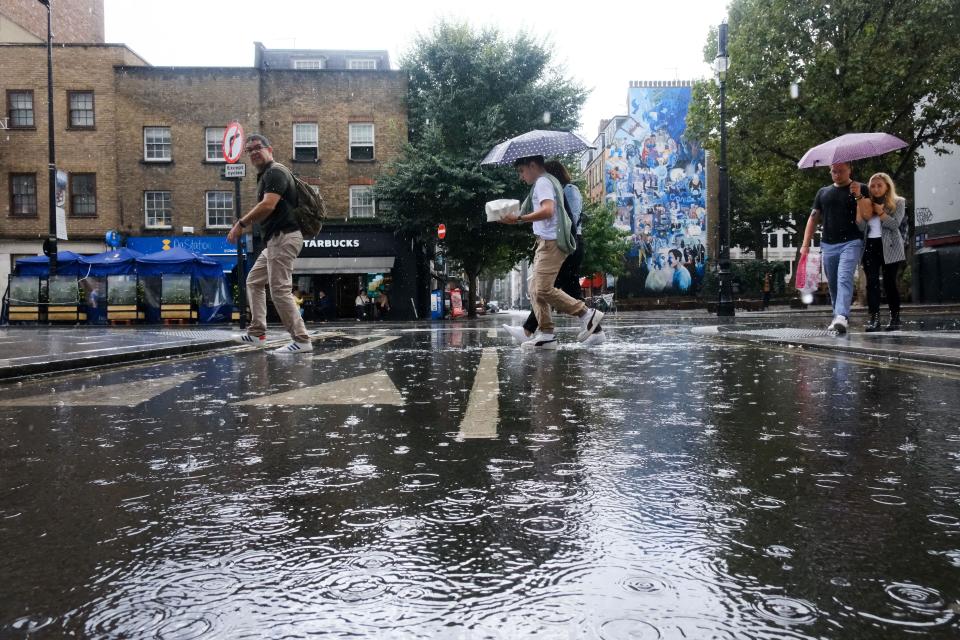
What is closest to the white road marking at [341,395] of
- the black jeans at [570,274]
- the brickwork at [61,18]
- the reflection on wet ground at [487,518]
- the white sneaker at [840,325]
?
the reflection on wet ground at [487,518]

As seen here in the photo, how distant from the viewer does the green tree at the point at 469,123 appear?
3103 centimetres

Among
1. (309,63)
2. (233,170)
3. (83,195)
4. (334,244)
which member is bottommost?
(334,244)

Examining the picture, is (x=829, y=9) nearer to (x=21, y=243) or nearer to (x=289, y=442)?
(x=289, y=442)

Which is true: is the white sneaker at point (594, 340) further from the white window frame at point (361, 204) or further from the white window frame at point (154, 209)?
the white window frame at point (154, 209)

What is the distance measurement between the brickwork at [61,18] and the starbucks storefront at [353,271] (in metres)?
15.8

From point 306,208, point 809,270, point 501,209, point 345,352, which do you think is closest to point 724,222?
point 809,270

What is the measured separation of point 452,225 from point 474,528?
30.3 m

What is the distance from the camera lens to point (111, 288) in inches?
1154

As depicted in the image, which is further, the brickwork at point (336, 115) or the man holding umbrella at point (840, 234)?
the brickwork at point (336, 115)

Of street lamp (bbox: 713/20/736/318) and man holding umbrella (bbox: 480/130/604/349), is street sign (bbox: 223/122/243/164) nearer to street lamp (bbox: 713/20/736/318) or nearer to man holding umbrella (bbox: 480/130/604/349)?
man holding umbrella (bbox: 480/130/604/349)

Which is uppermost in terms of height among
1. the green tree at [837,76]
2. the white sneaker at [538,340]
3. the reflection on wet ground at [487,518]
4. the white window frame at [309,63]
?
the white window frame at [309,63]

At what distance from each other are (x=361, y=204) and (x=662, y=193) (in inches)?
1389

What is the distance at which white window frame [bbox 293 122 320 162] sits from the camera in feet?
113

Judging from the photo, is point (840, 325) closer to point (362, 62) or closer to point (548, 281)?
point (548, 281)
